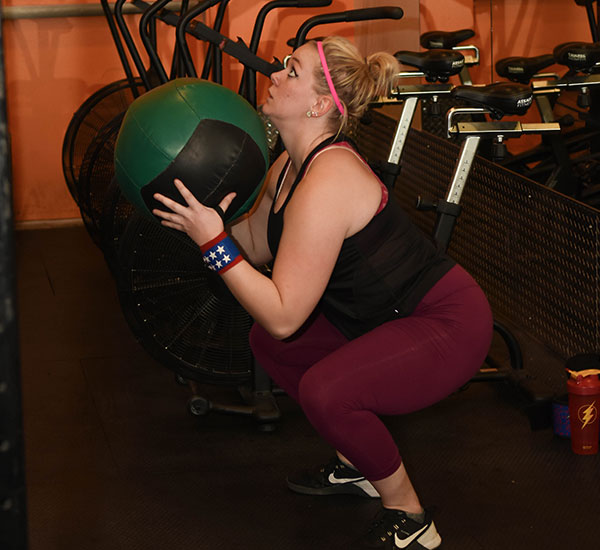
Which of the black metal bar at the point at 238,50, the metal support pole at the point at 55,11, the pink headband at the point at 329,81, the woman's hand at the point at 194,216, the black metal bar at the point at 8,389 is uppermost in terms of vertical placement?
the black metal bar at the point at 8,389

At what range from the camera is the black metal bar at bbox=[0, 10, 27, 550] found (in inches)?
24.2

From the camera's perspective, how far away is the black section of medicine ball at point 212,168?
1.88 metres

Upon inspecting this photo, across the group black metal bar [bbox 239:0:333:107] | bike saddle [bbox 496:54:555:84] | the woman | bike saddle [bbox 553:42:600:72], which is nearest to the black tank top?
the woman

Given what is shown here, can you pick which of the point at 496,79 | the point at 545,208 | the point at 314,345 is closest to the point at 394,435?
the point at 314,345

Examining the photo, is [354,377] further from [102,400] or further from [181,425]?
[102,400]

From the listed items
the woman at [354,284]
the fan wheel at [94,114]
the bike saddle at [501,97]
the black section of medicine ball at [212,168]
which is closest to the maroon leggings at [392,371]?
the woman at [354,284]

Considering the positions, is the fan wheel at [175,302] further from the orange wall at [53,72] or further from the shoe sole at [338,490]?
the orange wall at [53,72]

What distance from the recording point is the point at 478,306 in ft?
6.93

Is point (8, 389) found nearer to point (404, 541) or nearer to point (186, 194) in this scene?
point (186, 194)

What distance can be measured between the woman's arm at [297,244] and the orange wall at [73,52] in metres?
4.07

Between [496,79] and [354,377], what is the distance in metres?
4.34

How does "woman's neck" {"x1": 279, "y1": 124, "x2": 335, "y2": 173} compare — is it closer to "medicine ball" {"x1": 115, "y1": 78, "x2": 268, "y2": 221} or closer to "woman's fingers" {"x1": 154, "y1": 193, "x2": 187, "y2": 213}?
"medicine ball" {"x1": 115, "y1": 78, "x2": 268, "y2": 221}

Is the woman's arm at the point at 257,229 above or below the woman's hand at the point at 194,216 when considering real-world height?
below

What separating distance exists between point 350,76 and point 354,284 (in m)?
0.47
